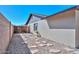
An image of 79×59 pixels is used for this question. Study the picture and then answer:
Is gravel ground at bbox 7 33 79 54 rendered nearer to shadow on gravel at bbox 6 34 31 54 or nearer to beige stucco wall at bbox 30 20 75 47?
shadow on gravel at bbox 6 34 31 54

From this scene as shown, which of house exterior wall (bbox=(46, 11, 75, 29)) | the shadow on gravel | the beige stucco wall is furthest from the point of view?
house exterior wall (bbox=(46, 11, 75, 29))

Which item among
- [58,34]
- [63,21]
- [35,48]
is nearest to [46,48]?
[35,48]

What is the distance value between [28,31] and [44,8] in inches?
94.9

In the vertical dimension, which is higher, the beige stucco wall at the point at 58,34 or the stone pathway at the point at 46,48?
the beige stucco wall at the point at 58,34

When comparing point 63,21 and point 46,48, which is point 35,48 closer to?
point 46,48

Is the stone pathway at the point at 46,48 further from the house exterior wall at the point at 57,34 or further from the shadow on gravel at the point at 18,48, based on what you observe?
the house exterior wall at the point at 57,34

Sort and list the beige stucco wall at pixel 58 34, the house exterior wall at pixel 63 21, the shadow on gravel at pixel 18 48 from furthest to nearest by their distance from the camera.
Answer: the house exterior wall at pixel 63 21 → the beige stucco wall at pixel 58 34 → the shadow on gravel at pixel 18 48

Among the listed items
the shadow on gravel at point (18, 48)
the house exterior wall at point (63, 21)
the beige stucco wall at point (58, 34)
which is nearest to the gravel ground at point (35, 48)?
the shadow on gravel at point (18, 48)

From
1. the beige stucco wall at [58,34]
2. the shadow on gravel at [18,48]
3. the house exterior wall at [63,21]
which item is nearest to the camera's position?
the shadow on gravel at [18,48]

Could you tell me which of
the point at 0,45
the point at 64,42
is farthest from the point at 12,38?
the point at 0,45

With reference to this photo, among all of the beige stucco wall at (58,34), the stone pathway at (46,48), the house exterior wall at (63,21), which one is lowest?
the stone pathway at (46,48)

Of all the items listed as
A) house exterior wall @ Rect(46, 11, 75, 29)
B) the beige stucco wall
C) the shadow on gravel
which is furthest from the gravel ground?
house exterior wall @ Rect(46, 11, 75, 29)
